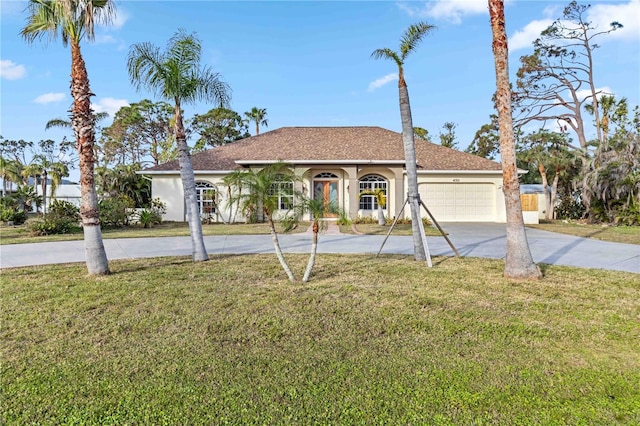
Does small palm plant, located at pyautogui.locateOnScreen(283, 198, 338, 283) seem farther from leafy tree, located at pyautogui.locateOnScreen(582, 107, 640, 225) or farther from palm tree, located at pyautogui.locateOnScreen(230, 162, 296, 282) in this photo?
leafy tree, located at pyautogui.locateOnScreen(582, 107, 640, 225)

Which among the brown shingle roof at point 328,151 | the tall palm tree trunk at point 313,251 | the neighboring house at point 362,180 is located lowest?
the tall palm tree trunk at point 313,251

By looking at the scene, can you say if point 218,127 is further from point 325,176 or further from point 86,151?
point 86,151

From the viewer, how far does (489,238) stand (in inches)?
515

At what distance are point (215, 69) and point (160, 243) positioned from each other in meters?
6.03

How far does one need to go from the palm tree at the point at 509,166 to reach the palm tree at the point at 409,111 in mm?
1689

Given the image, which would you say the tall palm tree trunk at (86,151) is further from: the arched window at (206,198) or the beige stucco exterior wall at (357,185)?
the arched window at (206,198)

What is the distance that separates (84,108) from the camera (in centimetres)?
696

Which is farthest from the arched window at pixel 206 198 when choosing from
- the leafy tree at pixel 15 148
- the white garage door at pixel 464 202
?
the leafy tree at pixel 15 148

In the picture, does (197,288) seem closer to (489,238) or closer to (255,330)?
(255,330)

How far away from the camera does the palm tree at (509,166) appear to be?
263 inches

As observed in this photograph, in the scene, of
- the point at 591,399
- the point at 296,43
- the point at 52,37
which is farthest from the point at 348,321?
the point at 296,43

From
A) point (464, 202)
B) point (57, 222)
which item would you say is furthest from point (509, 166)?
point (57, 222)

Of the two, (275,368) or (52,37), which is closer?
(275,368)

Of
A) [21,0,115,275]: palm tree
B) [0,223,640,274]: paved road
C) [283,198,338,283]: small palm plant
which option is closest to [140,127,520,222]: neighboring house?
[0,223,640,274]: paved road
